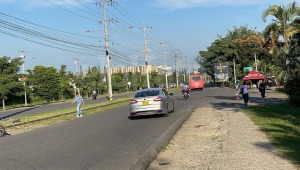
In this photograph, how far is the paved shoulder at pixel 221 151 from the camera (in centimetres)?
825

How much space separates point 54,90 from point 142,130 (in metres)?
55.3

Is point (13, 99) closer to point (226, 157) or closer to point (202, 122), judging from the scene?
point (202, 122)

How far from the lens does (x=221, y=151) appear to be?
9766 millimetres

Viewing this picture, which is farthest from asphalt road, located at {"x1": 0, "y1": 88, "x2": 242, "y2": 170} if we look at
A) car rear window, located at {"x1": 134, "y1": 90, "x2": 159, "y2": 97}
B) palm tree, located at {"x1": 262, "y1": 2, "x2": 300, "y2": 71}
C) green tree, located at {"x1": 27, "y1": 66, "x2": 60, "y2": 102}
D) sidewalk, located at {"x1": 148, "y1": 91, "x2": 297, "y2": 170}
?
green tree, located at {"x1": 27, "y1": 66, "x2": 60, "y2": 102}

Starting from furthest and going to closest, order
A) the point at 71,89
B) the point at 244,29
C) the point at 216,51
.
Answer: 1. the point at 244,29
2. the point at 216,51
3. the point at 71,89

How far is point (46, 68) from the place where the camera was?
225 ft

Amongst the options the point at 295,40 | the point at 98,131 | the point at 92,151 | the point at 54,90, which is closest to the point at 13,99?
the point at 54,90

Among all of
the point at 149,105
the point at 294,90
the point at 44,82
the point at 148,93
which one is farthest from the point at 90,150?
the point at 44,82

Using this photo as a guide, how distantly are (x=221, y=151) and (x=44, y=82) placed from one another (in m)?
60.4

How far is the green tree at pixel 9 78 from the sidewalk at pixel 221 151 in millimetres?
45934

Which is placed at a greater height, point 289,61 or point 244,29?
point 244,29

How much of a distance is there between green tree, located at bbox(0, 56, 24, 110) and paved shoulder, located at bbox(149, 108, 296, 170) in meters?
46.0

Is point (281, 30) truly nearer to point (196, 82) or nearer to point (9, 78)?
point (9, 78)

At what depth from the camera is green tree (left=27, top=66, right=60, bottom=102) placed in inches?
2645
